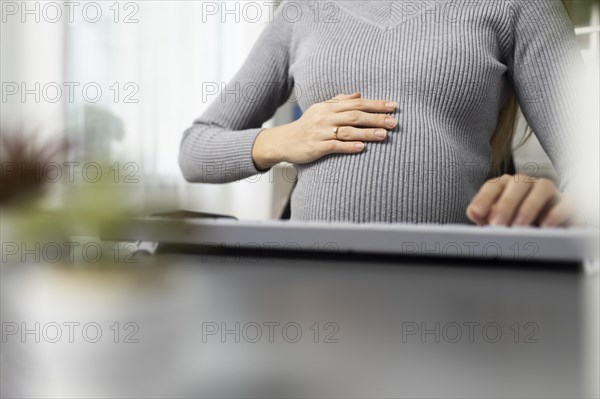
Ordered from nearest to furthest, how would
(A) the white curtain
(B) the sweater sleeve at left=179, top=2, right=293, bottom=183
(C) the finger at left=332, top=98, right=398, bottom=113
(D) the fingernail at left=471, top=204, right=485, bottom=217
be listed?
1. (D) the fingernail at left=471, top=204, right=485, bottom=217
2. (C) the finger at left=332, top=98, right=398, bottom=113
3. (B) the sweater sleeve at left=179, top=2, right=293, bottom=183
4. (A) the white curtain

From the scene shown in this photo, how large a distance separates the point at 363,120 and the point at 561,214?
1.70 feet

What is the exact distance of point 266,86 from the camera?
1.08m

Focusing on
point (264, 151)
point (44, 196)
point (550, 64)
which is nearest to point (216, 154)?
point (264, 151)

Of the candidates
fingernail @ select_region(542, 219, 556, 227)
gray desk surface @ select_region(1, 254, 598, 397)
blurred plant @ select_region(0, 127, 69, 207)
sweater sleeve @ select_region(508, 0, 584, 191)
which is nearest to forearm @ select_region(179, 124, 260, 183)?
sweater sleeve @ select_region(508, 0, 584, 191)

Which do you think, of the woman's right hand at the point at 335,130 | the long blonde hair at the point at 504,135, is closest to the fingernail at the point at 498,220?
the woman's right hand at the point at 335,130

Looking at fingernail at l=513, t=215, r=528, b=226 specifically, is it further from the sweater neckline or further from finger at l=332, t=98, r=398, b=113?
the sweater neckline

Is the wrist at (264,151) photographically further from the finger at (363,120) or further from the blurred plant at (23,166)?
the blurred plant at (23,166)

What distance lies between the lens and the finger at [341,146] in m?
0.81

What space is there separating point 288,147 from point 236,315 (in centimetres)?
54

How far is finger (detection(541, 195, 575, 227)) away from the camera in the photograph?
0.27m

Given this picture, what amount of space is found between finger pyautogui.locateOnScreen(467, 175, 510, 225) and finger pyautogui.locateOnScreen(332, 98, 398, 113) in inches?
19.3

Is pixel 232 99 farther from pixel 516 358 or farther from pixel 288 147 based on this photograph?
pixel 516 358

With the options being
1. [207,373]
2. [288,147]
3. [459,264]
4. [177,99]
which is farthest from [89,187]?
[177,99]

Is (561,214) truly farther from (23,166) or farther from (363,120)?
(363,120)
